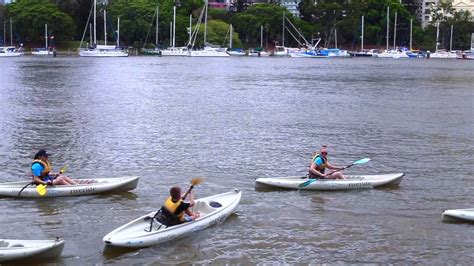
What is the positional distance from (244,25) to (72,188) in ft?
522

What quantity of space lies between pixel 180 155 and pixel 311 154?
6.04 meters

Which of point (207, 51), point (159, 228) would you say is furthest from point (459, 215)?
point (207, 51)

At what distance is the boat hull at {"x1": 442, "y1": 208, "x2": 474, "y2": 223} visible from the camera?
1855cm

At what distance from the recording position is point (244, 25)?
177 meters

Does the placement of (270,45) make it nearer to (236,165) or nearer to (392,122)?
(392,122)

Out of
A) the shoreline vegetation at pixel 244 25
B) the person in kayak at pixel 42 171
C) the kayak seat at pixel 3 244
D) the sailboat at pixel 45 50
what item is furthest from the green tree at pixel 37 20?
the kayak seat at pixel 3 244

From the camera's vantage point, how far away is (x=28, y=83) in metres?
71.9

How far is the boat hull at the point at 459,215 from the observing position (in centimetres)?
1855

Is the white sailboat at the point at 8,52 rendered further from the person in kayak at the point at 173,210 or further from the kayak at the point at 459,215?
the kayak at the point at 459,215

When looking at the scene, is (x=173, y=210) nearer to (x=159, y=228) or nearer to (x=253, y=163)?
(x=159, y=228)

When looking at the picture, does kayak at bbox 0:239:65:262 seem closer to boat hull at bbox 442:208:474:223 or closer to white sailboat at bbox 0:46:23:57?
boat hull at bbox 442:208:474:223

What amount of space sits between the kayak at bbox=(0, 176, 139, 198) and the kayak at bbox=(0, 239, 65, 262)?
5501 mm

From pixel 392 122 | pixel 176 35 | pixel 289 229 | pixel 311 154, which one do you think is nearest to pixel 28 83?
pixel 392 122

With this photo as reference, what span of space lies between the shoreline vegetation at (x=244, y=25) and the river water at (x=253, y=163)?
10236 cm
